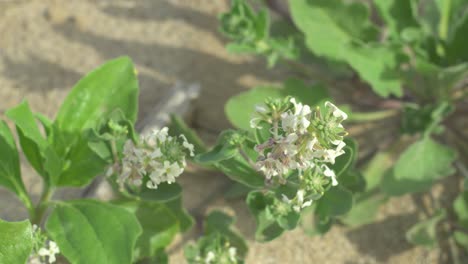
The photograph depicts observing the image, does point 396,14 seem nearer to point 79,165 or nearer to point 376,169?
point 376,169

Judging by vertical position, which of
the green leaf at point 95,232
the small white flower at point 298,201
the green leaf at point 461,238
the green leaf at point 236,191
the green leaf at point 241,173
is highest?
the small white flower at point 298,201

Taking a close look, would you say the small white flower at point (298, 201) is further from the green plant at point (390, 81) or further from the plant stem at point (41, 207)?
the plant stem at point (41, 207)

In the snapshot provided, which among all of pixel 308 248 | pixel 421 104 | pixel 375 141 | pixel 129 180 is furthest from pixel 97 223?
pixel 421 104

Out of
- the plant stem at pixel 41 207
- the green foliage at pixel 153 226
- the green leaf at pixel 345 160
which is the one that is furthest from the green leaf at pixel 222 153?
the plant stem at pixel 41 207

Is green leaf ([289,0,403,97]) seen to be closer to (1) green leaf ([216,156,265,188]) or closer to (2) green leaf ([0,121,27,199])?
(1) green leaf ([216,156,265,188])

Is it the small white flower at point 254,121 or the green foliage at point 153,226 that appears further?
the green foliage at point 153,226

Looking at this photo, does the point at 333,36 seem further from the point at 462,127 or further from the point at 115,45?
the point at 115,45
